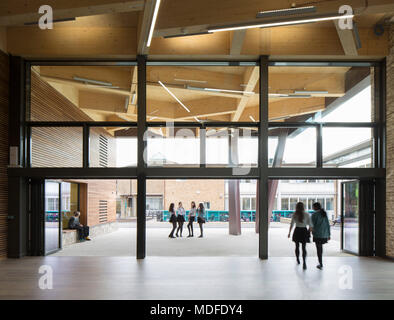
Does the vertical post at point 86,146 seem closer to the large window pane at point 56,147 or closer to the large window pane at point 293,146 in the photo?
the large window pane at point 56,147

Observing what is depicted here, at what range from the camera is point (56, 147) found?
8.34 metres

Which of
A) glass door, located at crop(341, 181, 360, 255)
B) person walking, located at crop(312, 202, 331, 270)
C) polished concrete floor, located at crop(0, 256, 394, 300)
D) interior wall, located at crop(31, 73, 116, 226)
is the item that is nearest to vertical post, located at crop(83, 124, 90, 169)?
interior wall, located at crop(31, 73, 116, 226)

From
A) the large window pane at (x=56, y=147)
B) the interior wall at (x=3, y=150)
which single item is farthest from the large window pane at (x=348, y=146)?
the interior wall at (x=3, y=150)

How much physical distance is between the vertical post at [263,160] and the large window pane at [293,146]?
19cm

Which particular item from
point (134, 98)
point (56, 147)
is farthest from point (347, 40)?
point (56, 147)

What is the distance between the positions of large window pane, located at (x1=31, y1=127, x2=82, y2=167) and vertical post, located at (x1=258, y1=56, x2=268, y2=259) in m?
4.55

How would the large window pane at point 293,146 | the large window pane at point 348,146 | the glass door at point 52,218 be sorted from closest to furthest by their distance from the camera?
the large window pane at point 293,146, the large window pane at point 348,146, the glass door at point 52,218

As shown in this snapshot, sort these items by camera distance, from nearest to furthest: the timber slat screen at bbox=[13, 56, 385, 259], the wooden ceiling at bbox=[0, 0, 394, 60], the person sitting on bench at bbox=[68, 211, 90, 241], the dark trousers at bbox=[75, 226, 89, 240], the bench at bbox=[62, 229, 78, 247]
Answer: the wooden ceiling at bbox=[0, 0, 394, 60] < the timber slat screen at bbox=[13, 56, 385, 259] < the bench at bbox=[62, 229, 78, 247] < the person sitting on bench at bbox=[68, 211, 90, 241] < the dark trousers at bbox=[75, 226, 89, 240]

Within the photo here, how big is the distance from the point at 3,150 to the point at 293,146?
7.11 meters

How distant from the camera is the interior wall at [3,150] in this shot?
754 cm

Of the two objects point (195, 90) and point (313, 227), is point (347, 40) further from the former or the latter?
point (313, 227)

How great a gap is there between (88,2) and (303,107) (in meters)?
5.57

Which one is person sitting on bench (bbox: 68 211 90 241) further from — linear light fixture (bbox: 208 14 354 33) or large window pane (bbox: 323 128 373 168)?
large window pane (bbox: 323 128 373 168)

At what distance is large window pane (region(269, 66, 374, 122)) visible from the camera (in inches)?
316
